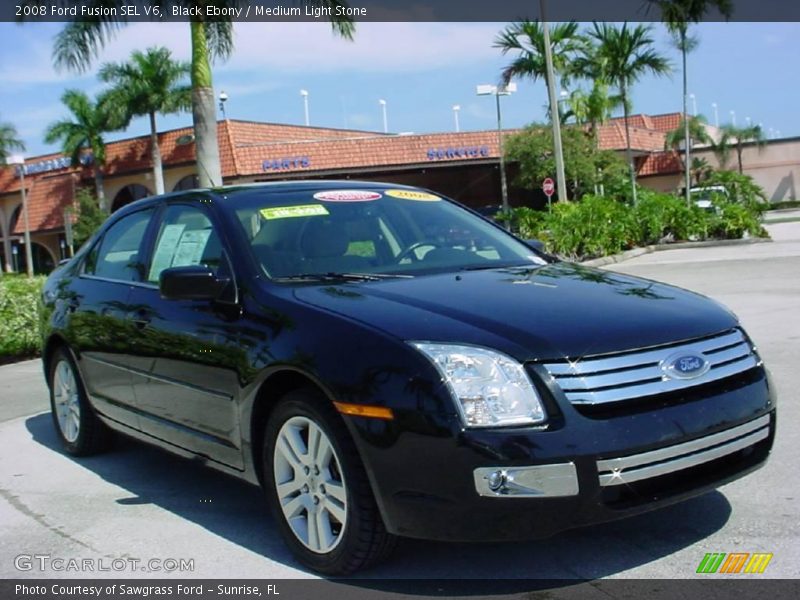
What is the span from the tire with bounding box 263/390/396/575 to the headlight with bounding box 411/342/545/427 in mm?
507

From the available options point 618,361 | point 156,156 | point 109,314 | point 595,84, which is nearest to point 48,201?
point 156,156

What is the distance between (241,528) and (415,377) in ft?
5.35

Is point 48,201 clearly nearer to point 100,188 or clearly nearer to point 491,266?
point 100,188

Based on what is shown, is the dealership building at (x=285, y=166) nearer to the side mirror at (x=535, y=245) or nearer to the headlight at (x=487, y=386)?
the side mirror at (x=535, y=245)

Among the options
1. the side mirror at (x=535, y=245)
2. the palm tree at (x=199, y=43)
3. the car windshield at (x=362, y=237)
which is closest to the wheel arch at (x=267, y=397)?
the car windshield at (x=362, y=237)

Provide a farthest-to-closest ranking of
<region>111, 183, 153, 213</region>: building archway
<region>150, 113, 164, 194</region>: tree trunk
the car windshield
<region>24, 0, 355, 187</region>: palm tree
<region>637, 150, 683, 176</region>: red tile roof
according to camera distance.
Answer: <region>637, 150, 683, 176</region>: red tile roof, <region>111, 183, 153, 213</region>: building archway, <region>150, 113, 164, 194</region>: tree trunk, <region>24, 0, 355, 187</region>: palm tree, the car windshield

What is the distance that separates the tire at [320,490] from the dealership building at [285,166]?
3670cm

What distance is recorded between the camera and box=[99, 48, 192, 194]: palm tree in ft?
137

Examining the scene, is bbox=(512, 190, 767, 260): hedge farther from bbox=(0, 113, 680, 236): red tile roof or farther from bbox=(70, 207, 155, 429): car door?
bbox=(0, 113, 680, 236): red tile roof

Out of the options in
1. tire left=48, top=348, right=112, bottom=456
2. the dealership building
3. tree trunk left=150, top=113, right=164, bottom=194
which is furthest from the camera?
tree trunk left=150, top=113, right=164, bottom=194

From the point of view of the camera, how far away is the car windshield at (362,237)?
4375 mm

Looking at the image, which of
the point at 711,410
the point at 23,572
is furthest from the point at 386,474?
the point at 23,572

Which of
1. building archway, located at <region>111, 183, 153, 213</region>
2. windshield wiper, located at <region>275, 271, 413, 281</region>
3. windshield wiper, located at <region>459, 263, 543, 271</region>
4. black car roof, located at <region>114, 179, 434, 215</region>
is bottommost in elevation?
windshield wiper, located at <region>459, 263, 543, 271</region>
